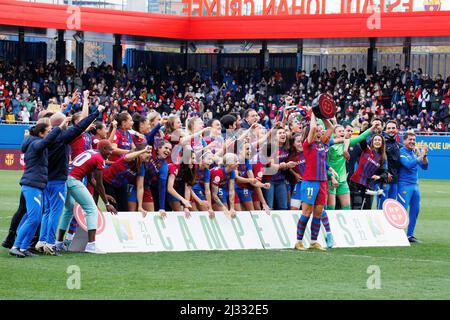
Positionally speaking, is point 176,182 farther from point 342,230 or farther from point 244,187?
point 342,230

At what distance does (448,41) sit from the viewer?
4431cm

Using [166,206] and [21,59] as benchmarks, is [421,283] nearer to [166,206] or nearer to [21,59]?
[166,206]

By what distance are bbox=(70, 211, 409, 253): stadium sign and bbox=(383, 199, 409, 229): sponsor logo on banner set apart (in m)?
0.08

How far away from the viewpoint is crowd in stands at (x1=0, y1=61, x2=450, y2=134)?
127 ft

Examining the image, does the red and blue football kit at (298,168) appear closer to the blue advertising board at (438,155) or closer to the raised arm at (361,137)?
the raised arm at (361,137)

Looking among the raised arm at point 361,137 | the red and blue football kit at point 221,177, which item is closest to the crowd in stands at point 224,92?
the raised arm at point 361,137

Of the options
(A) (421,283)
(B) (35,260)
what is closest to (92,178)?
(B) (35,260)

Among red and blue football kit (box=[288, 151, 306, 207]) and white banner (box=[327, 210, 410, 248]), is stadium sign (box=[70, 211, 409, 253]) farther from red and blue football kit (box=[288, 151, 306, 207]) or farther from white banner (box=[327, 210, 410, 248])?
red and blue football kit (box=[288, 151, 306, 207])

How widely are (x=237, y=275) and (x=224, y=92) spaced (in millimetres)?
34118

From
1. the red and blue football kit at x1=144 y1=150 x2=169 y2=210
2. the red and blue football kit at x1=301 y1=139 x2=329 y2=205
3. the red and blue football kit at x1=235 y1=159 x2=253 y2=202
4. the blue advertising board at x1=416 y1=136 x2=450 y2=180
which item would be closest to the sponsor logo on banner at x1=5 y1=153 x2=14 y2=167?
the blue advertising board at x1=416 y1=136 x2=450 y2=180

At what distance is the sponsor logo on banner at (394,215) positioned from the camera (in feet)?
51.0

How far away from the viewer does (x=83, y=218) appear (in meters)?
13.3

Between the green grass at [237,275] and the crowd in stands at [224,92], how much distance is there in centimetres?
2343
